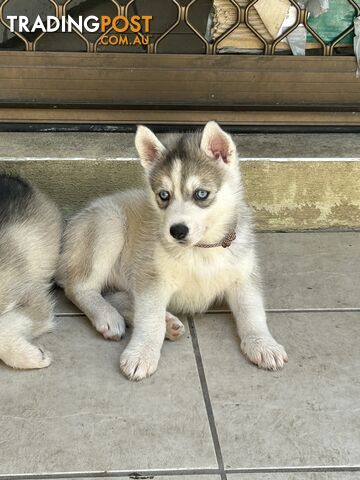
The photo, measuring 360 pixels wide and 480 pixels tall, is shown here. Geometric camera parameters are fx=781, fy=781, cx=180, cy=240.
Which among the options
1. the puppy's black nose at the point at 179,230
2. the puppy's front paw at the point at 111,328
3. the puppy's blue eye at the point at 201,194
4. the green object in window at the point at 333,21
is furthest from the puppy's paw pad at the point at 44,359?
the green object in window at the point at 333,21

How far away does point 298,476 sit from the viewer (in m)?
3.13

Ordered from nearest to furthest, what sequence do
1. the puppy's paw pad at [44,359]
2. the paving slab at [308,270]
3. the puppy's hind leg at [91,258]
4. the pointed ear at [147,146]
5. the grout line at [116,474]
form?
the grout line at [116,474], the puppy's paw pad at [44,359], the pointed ear at [147,146], the puppy's hind leg at [91,258], the paving slab at [308,270]

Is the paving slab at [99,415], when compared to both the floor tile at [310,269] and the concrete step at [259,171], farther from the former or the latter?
the concrete step at [259,171]

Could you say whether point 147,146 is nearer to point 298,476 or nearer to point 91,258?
point 91,258

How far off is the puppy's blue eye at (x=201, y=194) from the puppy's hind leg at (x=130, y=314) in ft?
2.22

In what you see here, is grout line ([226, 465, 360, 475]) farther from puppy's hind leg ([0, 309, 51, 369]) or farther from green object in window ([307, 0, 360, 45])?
green object in window ([307, 0, 360, 45])

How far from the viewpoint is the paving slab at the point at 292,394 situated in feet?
10.7

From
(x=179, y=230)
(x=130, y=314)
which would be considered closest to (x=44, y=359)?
(x=130, y=314)

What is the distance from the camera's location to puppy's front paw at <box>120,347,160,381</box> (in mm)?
3722

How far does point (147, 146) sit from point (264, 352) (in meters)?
1.22

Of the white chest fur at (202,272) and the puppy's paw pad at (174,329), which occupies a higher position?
the white chest fur at (202,272)

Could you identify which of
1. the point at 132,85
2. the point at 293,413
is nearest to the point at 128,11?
the point at 132,85

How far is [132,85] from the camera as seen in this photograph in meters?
5.41

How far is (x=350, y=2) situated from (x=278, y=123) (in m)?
0.96
